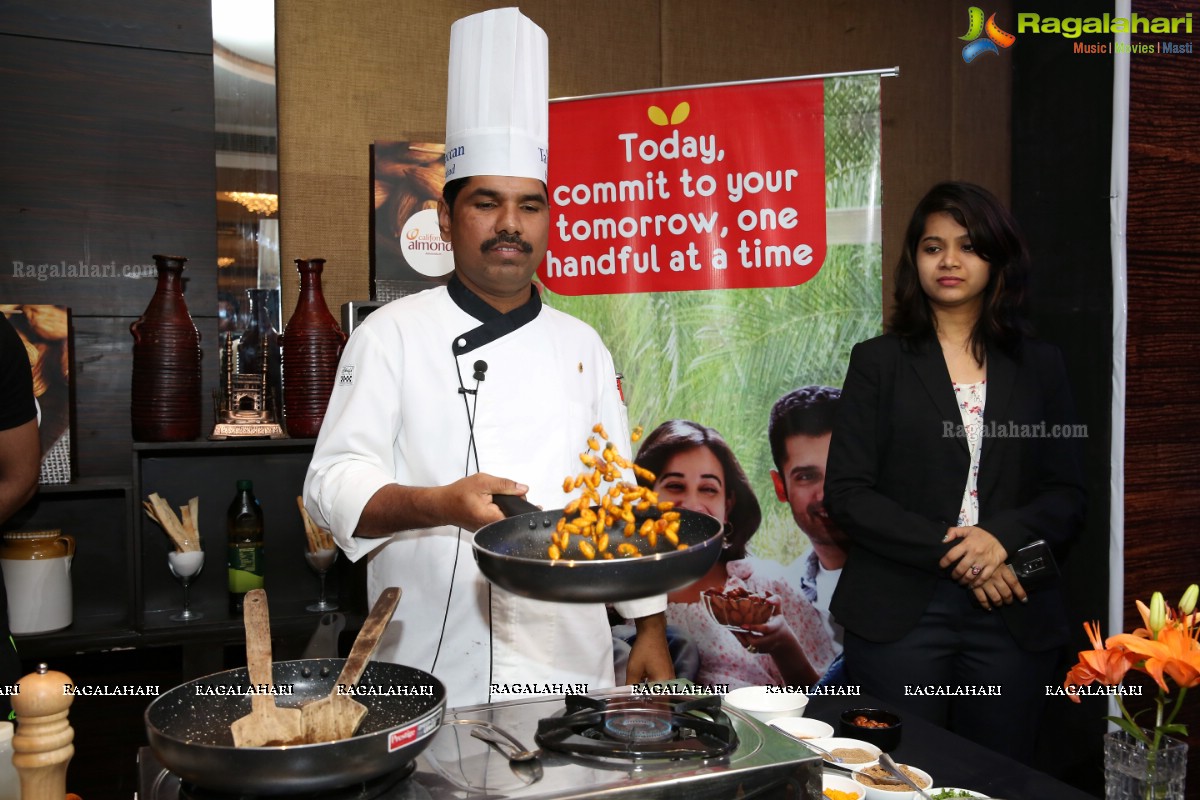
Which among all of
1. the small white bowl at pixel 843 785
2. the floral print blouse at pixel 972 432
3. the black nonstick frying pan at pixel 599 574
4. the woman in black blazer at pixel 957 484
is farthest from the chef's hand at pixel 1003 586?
the black nonstick frying pan at pixel 599 574

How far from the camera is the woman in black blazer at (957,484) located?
2205 mm

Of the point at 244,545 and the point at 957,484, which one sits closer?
the point at 957,484

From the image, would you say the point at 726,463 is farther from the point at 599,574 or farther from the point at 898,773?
the point at 599,574

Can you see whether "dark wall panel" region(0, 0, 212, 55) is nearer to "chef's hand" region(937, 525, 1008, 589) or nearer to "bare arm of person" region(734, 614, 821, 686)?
"bare arm of person" region(734, 614, 821, 686)

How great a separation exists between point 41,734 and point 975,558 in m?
1.88

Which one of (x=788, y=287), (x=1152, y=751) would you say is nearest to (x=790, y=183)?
(x=788, y=287)

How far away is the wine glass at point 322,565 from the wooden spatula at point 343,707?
170 centimetres

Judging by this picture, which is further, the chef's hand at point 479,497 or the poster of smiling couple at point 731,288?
the poster of smiling couple at point 731,288

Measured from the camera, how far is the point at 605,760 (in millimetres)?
1062

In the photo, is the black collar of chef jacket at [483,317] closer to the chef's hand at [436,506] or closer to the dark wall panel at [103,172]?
the chef's hand at [436,506]

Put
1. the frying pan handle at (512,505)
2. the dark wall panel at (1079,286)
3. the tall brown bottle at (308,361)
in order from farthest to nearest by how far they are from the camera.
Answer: the dark wall panel at (1079,286), the tall brown bottle at (308,361), the frying pan handle at (512,505)

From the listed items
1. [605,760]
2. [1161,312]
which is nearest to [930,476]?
[1161,312]

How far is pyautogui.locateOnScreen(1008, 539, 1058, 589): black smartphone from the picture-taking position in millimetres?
2205

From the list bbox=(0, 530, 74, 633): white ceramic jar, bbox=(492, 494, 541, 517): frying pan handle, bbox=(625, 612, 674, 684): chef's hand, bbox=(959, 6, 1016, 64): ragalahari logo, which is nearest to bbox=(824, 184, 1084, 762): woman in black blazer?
bbox=(625, 612, 674, 684): chef's hand
